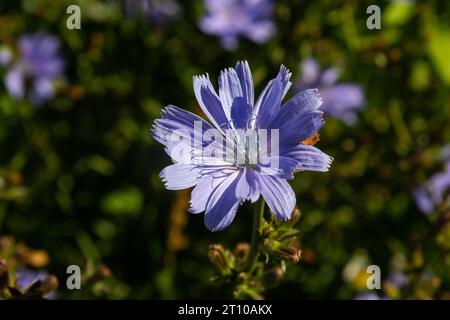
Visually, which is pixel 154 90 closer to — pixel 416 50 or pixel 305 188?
pixel 305 188

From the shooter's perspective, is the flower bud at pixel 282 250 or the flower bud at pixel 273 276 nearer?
the flower bud at pixel 282 250

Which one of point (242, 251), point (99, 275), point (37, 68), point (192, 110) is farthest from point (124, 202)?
point (242, 251)

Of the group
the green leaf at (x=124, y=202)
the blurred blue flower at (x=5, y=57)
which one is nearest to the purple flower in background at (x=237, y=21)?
the green leaf at (x=124, y=202)

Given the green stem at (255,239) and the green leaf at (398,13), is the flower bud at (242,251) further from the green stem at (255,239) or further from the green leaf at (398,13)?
the green leaf at (398,13)

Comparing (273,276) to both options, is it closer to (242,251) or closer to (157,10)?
(242,251)

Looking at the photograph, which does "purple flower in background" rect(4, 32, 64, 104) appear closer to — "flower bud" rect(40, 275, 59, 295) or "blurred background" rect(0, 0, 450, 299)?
"blurred background" rect(0, 0, 450, 299)

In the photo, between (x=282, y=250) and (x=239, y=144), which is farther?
(x=239, y=144)

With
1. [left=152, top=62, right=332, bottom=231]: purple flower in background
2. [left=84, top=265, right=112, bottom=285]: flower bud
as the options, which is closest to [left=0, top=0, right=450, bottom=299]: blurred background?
[left=84, top=265, right=112, bottom=285]: flower bud
